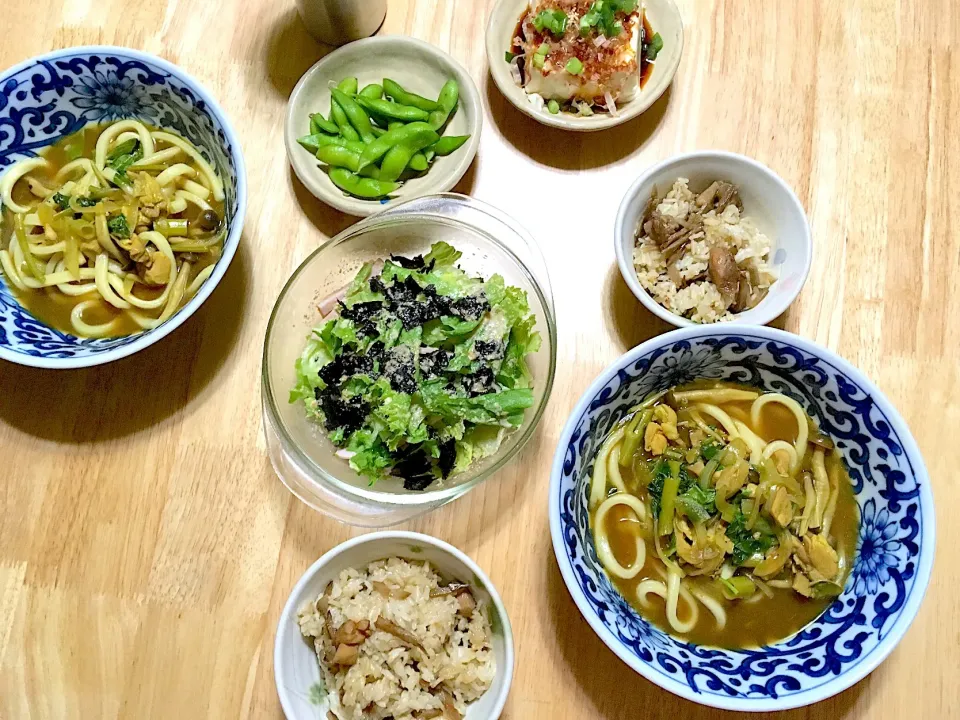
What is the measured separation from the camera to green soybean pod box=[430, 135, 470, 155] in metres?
1.65

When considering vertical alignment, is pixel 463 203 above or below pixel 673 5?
below

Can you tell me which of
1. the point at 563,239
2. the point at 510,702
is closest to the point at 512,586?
the point at 510,702

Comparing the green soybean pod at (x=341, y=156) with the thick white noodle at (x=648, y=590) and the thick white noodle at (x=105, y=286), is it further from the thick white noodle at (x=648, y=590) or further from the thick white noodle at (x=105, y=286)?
the thick white noodle at (x=648, y=590)

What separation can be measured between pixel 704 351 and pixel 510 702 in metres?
0.81

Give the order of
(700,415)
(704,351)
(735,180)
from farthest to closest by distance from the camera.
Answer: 1. (735,180)
2. (700,415)
3. (704,351)

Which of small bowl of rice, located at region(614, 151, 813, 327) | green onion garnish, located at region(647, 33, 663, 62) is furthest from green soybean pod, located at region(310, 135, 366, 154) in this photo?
green onion garnish, located at region(647, 33, 663, 62)

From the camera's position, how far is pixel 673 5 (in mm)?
1706

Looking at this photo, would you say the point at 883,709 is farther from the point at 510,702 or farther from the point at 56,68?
the point at 56,68

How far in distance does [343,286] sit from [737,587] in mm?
976

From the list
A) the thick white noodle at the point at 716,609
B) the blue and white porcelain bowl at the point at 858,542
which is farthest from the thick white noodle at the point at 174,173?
the thick white noodle at the point at 716,609

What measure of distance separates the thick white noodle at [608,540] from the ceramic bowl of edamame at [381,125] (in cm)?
73

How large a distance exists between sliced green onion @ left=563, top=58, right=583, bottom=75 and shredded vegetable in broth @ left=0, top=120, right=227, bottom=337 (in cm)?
78

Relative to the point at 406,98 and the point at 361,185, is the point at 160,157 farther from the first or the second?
the point at 406,98

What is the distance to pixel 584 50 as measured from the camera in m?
1.67
